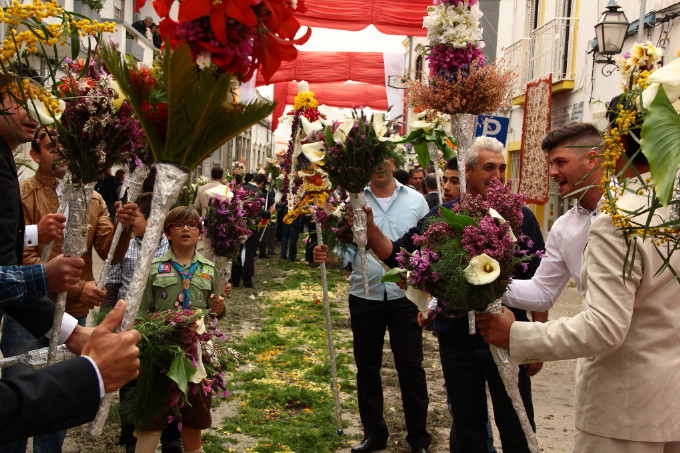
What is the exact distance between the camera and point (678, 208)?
1957mm

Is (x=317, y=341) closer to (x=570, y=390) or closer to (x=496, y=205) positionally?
(x=570, y=390)

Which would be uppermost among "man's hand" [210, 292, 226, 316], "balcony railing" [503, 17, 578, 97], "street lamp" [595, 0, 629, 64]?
"balcony railing" [503, 17, 578, 97]

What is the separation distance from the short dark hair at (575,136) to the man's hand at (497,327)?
132cm

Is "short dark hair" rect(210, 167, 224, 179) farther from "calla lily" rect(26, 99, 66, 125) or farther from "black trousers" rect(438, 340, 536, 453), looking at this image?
"calla lily" rect(26, 99, 66, 125)

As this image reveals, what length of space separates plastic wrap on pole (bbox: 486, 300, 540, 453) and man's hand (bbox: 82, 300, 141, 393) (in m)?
1.59

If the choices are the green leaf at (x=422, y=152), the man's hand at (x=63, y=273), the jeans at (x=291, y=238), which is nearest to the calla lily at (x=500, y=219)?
the man's hand at (x=63, y=273)

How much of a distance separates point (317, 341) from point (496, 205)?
6651 millimetres

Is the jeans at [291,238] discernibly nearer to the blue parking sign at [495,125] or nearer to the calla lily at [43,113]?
the blue parking sign at [495,125]

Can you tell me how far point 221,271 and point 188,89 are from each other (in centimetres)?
336

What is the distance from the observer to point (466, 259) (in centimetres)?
310

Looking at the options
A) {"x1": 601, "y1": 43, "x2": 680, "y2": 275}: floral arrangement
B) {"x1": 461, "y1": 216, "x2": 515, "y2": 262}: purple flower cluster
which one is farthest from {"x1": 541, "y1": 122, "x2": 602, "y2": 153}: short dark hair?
{"x1": 601, "y1": 43, "x2": 680, "y2": 275}: floral arrangement

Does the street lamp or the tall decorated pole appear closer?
the tall decorated pole

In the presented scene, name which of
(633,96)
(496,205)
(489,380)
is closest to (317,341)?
(489,380)

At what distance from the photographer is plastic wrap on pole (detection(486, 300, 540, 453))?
314cm
